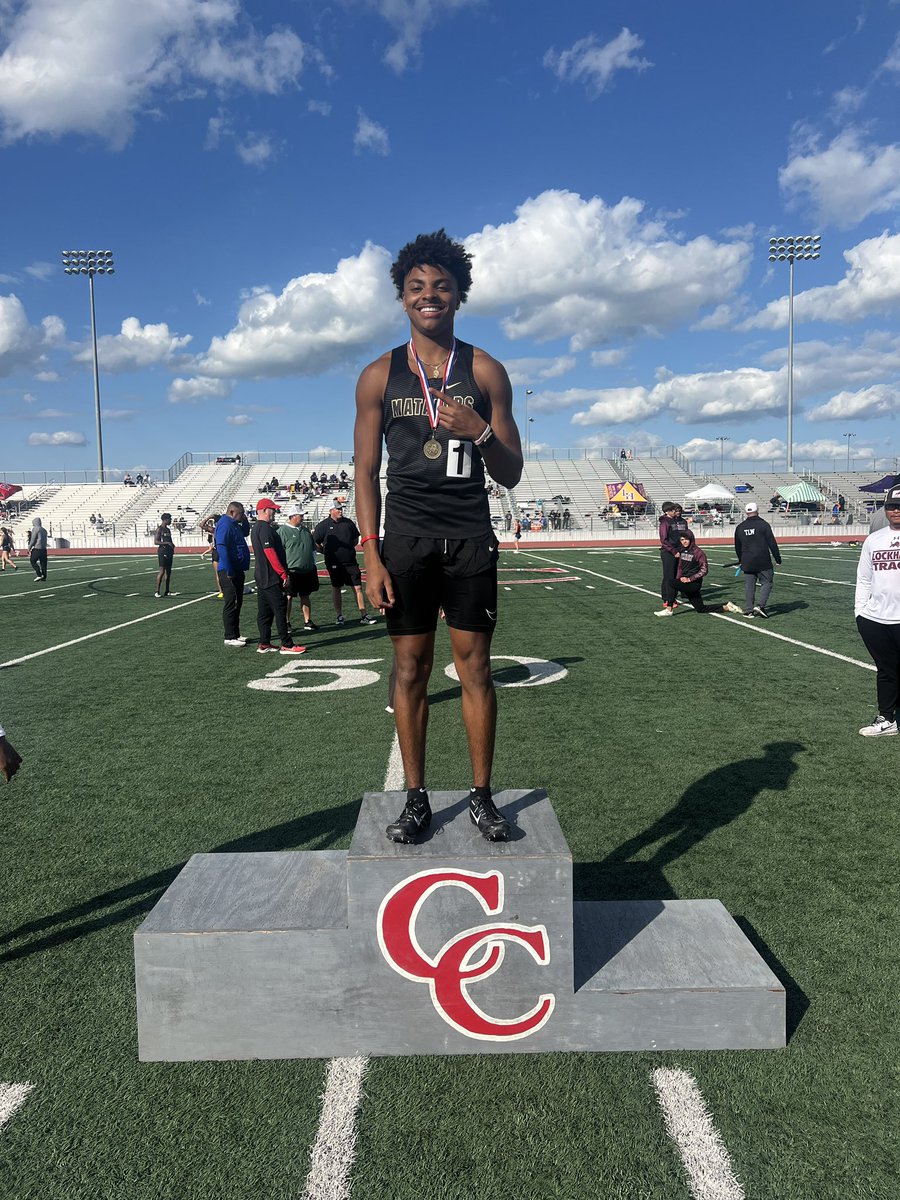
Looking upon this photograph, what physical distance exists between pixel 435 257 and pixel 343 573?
8.55m

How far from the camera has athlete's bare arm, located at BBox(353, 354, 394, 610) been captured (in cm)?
286

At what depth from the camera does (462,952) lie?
2451 millimetres

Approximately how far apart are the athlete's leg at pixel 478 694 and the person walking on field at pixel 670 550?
9742mm

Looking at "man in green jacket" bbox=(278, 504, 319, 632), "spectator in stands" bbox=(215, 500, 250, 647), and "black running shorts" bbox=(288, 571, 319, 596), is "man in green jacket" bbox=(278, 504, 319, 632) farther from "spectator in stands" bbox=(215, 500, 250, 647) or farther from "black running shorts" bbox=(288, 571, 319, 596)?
"spectator in stands" bbox=(215, 500, 250, 647)

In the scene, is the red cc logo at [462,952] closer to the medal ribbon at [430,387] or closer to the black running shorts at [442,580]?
the black running shorts at [442,580]

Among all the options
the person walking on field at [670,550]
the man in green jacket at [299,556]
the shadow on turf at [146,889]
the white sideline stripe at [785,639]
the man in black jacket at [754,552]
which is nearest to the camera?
the shadow on turf at [146,889]

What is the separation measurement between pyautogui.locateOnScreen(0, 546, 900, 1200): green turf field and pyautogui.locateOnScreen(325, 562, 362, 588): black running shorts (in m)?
2.67

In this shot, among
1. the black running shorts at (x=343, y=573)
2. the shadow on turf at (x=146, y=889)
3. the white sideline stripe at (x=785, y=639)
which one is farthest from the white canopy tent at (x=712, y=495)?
the shadow on turf at (x=146, y=889)

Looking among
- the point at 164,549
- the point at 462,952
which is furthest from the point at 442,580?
the point at 164,549

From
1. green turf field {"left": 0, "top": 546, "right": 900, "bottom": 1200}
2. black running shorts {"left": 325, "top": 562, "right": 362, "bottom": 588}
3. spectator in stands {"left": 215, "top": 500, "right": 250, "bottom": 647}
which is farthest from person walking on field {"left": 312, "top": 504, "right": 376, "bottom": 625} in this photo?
green turf field {"left": 0, "top": 546, "right": 900, "bottom": 1200}

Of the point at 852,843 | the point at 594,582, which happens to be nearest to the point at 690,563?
the point at 594,582

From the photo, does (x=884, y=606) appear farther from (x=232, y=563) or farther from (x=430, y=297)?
(x=232, y=563)

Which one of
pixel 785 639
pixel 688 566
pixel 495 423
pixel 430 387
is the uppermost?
pixel 430 387

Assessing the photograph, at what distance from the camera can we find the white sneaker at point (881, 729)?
562 cm
